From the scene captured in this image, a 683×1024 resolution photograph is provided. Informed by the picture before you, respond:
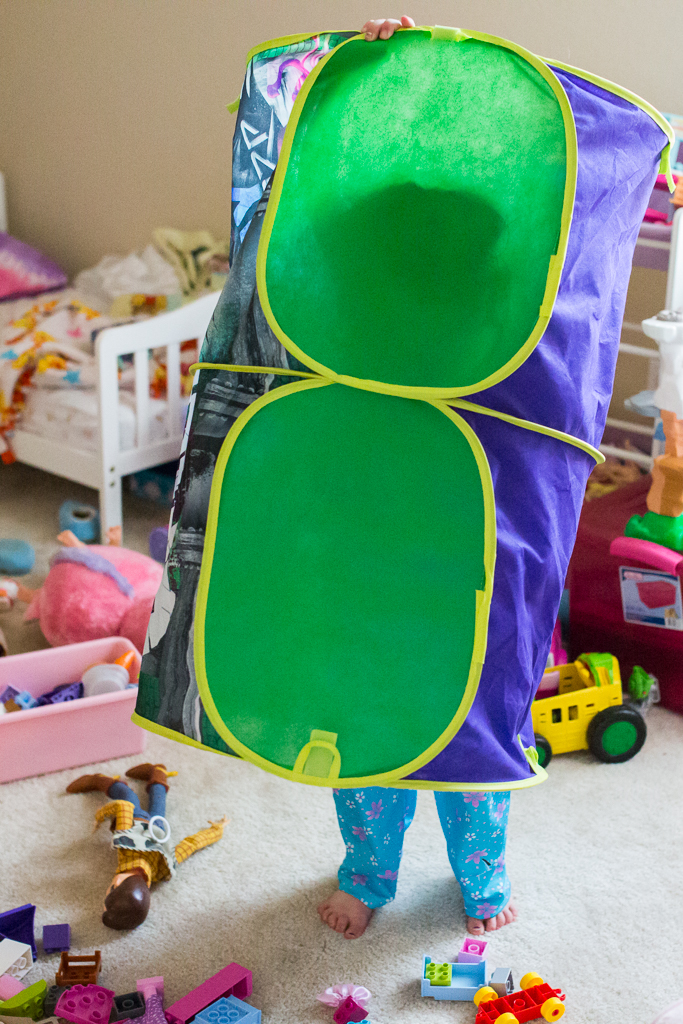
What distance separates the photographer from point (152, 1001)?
3.84 ft

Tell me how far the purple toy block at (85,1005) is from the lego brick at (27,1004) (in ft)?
0.07

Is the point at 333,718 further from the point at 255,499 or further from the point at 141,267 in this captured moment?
the point at 141,267

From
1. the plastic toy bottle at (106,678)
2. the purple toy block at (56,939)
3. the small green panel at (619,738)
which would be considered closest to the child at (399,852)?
the purple toy block at (56,939)

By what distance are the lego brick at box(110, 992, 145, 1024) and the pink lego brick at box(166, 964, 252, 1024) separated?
0.04 m

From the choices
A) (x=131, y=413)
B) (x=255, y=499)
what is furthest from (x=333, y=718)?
(x=131, y=413)

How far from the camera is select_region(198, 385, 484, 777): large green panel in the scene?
3.23 ft

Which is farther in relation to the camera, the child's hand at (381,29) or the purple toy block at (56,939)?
the purple toy block at (56,939)

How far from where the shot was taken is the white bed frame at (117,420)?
232cm

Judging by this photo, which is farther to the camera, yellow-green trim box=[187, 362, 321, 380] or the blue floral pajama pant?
the blue floral pajama pant

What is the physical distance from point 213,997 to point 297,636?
1.58 feet

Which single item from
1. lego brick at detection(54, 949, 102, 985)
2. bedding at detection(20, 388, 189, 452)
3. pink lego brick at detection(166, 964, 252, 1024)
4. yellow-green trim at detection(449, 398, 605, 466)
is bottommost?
lego brick at detection(54, 949, 102, 985)

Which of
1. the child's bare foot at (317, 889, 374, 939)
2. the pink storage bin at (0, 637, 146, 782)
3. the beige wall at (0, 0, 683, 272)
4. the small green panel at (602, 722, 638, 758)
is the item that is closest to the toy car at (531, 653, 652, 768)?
the small green panel at (602, 722, 638, 758)

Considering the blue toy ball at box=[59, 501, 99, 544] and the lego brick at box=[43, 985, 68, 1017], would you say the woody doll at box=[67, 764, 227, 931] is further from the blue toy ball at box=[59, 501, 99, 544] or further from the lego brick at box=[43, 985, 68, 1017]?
the blue toy ball at box=[59, 501, 99, 544]

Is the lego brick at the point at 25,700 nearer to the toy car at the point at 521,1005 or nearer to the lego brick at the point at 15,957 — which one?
the lego brick at the point at 15,957
